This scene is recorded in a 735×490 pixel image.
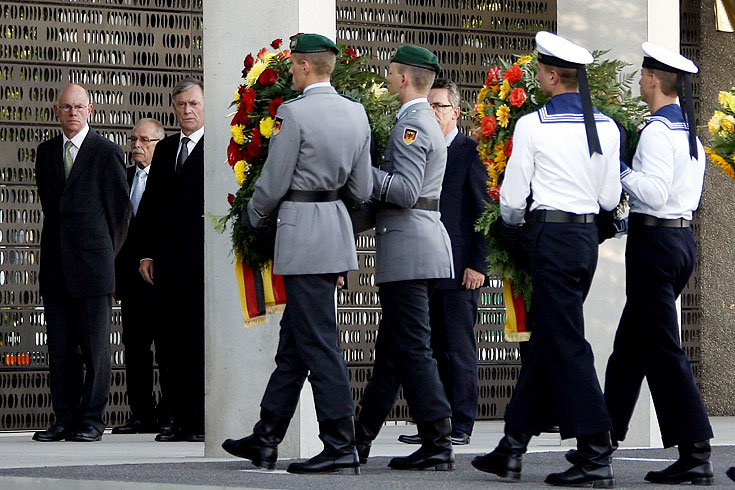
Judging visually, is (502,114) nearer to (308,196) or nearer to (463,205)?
(308,196)

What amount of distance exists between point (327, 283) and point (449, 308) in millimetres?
2567

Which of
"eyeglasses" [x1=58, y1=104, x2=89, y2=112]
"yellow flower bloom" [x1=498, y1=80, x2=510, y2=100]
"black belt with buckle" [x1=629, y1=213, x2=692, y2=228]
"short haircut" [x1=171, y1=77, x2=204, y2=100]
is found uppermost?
"short haircut" [x1=171, y1=77, x2=204, y2=100]

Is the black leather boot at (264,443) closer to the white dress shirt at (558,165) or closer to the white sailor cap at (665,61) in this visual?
the white dress shirt at (558,165)

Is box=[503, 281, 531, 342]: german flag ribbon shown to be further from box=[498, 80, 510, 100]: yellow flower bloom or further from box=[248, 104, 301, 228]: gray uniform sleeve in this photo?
box=[248, 104, 301, 228]: gray uniform sleeve

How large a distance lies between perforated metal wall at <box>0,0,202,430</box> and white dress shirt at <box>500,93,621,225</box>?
559cm

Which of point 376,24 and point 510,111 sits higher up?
point 376,24

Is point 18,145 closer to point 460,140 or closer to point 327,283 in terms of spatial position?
point 460,140

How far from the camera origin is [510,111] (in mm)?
8758

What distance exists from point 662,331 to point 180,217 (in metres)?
4.11

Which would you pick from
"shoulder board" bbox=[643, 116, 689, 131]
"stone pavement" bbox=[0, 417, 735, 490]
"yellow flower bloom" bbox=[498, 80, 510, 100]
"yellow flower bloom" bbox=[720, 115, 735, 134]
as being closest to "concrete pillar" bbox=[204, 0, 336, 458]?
"stone pavement" bbox=[0, 417, 735, 490]

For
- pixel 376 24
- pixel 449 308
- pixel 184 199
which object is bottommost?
pixel 449 308

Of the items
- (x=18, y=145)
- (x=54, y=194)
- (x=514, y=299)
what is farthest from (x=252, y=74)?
(x=18, y=145)

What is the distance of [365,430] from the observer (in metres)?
8.28

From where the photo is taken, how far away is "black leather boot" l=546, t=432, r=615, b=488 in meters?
7.10
